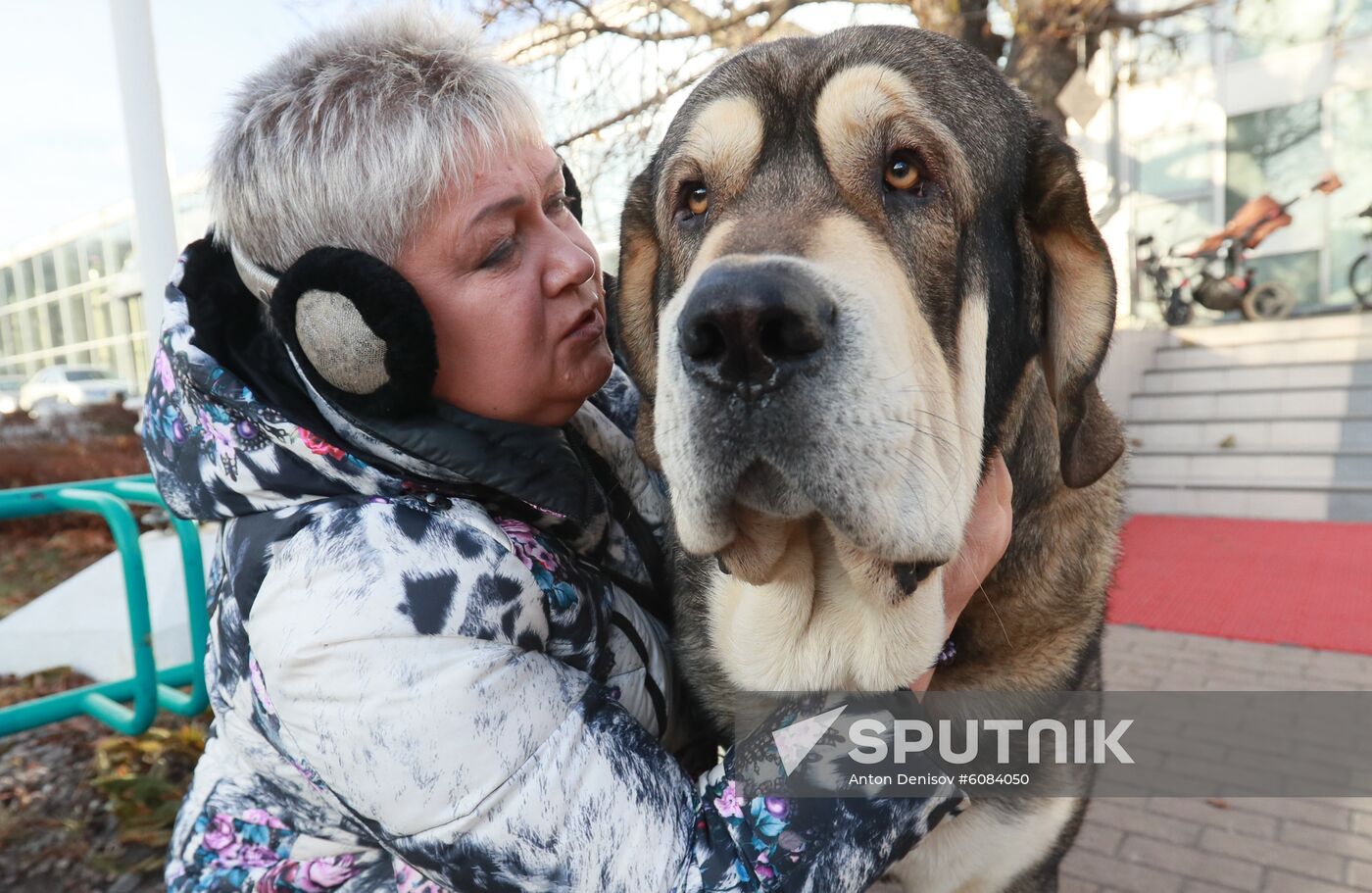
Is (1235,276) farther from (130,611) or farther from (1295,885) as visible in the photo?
(130,611)

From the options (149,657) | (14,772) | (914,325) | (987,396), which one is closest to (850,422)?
(914,325)

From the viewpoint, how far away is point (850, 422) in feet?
4.14

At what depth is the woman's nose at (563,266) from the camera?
189 centimetres

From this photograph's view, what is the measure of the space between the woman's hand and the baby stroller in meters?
13.2

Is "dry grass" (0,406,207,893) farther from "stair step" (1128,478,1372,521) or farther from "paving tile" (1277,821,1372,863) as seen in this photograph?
"stair step" (1128,478,1372,521)

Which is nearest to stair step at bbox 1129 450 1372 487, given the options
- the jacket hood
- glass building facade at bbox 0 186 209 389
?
the jacket hood

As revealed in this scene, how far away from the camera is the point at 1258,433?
30.0 feet

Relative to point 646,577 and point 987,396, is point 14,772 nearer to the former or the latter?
point 646,577

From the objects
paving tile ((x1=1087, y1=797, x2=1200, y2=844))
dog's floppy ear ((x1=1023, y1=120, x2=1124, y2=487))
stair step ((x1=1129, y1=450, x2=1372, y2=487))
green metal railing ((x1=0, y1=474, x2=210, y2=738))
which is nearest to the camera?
dog's floppy ear ((x1=1023, y1=120, x2=1124, y2=487))

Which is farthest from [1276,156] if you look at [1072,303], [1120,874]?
[1072,303]

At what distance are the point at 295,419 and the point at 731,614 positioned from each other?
936 millimetres

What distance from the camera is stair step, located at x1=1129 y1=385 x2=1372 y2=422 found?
8.86m

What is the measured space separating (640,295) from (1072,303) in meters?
0.98

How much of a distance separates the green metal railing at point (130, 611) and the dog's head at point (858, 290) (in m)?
2.23
